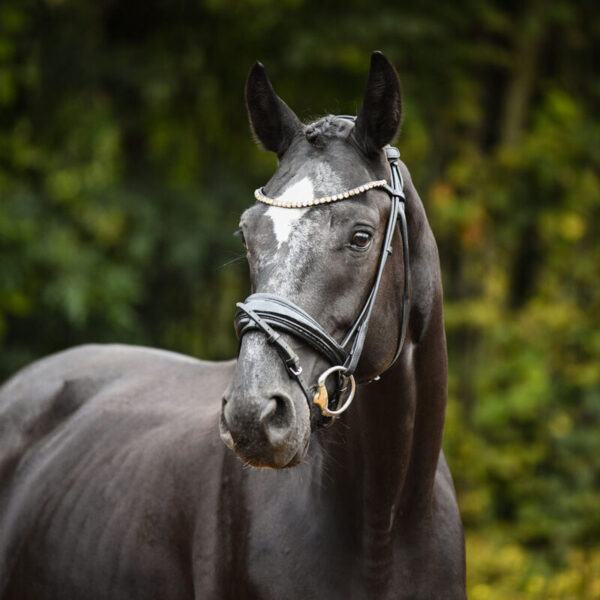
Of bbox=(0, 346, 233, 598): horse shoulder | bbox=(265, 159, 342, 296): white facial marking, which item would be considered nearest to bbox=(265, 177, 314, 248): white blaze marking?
bbox=(265, 159, 342, 296): white facial marking

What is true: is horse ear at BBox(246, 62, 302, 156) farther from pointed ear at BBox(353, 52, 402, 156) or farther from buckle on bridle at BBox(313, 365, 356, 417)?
buckle on bridle at BBox(313, 365, 356, 417)

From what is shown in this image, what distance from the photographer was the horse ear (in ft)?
8.89

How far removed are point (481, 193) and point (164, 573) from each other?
7.70 metres

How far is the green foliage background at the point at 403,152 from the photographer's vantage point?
9031mm

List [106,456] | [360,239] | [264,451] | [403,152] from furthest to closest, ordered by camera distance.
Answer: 1. [403,152]
2. [106,456]
3. [360,239]
4. [264,451]

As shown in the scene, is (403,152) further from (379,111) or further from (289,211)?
(289,211)

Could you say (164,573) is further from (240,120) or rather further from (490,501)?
(240,120)

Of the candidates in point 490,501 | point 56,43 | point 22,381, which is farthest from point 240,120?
point 22,381

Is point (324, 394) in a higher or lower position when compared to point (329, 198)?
lower

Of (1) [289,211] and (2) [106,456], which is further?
(2) [106,456]

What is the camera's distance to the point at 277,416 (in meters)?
2.20

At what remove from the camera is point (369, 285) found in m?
2.46

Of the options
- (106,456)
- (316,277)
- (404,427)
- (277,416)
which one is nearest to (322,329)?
(316,277)

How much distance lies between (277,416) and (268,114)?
1.04 meters
